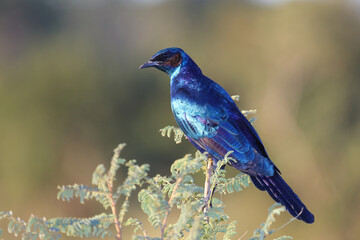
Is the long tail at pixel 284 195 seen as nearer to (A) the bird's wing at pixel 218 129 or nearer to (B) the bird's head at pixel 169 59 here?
(A) the bird's wing at pixel 218 129

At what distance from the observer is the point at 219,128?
384cm

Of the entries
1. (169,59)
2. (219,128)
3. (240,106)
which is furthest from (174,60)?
(240,106)

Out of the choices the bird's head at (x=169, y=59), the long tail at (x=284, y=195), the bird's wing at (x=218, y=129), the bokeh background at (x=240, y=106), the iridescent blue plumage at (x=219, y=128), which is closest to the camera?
the long tail at (x=284, y=195)

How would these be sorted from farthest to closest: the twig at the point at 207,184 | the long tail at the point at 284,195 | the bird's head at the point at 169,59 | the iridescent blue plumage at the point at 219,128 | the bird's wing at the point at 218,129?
the bird's head at the point at 169,59, the bird's wing at the point at 218,129, the iridescent blue plumage at the point at 219,128, the long tail at the point at 284,195, the twig at the point at 207,184

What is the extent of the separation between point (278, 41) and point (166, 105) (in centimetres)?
465

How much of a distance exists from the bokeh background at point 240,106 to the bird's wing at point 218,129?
719 cm

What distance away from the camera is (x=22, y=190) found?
48.1 ft

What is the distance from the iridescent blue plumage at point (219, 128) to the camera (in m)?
3.53

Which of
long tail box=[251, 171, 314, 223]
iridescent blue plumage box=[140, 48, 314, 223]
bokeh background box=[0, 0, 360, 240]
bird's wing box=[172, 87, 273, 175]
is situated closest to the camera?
long tail box=[251, 171, 314, 223]

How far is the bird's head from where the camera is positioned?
13.9 ft

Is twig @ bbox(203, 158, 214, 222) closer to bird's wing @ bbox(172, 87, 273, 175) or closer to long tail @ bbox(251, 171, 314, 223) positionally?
bird's wing @ bbox(172, 87, 273, 175)

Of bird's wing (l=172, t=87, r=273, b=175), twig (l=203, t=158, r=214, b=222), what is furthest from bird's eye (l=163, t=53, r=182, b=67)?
twig (l=203, t=158, r=214, b=222)

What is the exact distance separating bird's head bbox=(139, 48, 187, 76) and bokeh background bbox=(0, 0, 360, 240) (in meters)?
7.09

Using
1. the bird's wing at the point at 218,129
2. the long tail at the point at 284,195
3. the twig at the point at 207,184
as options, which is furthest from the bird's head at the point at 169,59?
the long tail at the point at 284,195
